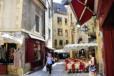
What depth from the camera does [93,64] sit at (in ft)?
21.6

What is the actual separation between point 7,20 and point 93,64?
847cm

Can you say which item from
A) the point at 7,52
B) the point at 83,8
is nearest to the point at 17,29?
the point at 7,52

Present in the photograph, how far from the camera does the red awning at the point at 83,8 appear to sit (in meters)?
4.34

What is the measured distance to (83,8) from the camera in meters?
4.41

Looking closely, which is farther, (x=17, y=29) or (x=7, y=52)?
(x=7, y=52)

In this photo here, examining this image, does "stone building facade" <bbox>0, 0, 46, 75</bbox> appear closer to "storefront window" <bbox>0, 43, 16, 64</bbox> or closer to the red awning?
"storefront window" <bbox>0, 43, 16, 64</bbox>

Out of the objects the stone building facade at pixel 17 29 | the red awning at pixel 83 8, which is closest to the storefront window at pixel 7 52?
the stone building facade at pixel 17 29

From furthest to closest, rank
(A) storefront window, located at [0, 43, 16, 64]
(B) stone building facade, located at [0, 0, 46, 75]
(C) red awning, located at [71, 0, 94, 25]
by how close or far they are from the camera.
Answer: (A) storefront window, located at [0, 43, 16, 64], (B) stone building facade, located at [0, 0, 46, 75], (C) red awning, located at [71, 0, 94, 25]

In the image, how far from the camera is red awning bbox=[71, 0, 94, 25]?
14.2ft

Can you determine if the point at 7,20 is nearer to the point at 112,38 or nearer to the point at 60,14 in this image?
the point at 112,38

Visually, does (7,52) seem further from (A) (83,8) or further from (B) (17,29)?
(A) (83,8)

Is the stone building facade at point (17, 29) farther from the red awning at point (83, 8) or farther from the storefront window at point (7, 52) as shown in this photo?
the red awning at point (83, 8)

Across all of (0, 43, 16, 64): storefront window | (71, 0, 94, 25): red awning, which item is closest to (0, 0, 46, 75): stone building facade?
(0, 43, 16, 64): storefront window

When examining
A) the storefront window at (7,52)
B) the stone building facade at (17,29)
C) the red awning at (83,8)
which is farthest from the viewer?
the storefront window at (7,52)
